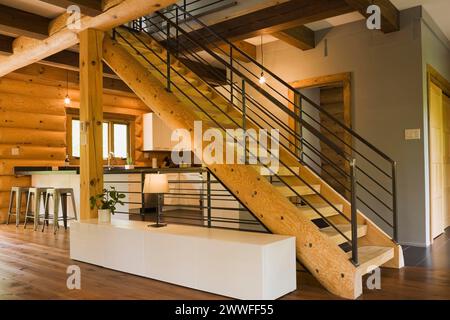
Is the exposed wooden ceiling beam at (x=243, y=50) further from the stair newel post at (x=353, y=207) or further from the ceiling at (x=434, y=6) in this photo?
the stair newel post at (x=353, y=207)

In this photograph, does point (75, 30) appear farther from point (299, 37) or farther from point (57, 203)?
point (299, 37)

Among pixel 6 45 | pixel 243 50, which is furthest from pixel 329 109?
pixel 6 45

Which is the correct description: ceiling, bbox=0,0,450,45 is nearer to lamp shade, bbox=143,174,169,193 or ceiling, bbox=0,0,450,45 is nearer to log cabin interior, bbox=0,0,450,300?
log cabin interior, bbox=0,0,450,300

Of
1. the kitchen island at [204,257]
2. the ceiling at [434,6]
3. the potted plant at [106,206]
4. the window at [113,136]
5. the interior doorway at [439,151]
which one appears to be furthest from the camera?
the window at [113,136]

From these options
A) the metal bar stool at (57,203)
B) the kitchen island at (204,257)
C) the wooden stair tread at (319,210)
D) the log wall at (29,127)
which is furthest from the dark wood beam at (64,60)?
the wooden stair tread at (319,210)

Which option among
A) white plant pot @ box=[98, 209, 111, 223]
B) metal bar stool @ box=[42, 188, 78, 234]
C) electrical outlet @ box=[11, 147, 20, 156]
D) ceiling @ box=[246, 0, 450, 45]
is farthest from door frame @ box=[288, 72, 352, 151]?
electrical outlet @ box=[11, 147, 20, 156]

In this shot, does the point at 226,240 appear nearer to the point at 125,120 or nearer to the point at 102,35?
the point at 102,35

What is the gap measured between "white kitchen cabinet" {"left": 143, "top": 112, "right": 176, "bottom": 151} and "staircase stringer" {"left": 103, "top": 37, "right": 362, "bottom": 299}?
15.7 feet

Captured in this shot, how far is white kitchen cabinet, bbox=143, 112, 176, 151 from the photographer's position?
897cm

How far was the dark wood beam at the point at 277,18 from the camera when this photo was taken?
4.42 m

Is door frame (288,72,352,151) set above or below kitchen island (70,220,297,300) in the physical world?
above

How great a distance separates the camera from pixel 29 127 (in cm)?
731

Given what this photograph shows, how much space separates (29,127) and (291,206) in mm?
5906

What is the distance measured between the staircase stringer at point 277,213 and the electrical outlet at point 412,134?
258 cm
